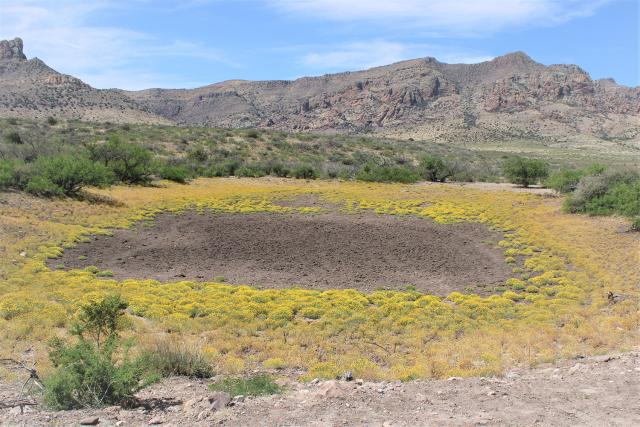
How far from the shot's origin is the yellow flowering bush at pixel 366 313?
1059cm

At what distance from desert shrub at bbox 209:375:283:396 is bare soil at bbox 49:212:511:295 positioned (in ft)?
→ 28.1

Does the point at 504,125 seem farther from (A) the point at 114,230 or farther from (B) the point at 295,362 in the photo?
(B) the point at 295,362

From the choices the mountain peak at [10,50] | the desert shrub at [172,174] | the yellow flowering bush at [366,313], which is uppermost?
the mountain peak at [10,50]

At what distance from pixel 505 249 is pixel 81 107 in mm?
96966

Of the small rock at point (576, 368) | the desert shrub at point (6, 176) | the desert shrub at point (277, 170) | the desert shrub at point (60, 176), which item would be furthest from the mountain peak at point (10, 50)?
the small rock at point (576, 368)

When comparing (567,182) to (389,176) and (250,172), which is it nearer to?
(389,176)

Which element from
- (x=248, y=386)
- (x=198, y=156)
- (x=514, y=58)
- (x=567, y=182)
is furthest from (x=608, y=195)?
(x=514, y=58)

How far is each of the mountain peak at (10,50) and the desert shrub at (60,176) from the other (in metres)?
127

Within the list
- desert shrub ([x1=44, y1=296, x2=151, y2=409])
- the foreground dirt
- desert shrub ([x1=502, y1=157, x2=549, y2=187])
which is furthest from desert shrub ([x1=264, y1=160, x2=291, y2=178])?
desert shrub ([x1=44, y1=296, x2=151, y2=409])

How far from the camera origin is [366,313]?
13.7 m

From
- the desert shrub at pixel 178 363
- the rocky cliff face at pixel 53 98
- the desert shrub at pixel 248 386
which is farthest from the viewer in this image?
the rocky cliff face at pixel 53 98

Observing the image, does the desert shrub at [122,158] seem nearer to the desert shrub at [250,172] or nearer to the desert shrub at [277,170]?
the desert shrub at [250,172]

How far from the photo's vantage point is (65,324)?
1177cm

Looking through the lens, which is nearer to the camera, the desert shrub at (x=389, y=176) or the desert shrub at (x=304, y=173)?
the desert shrub at (x=389, y=176)
